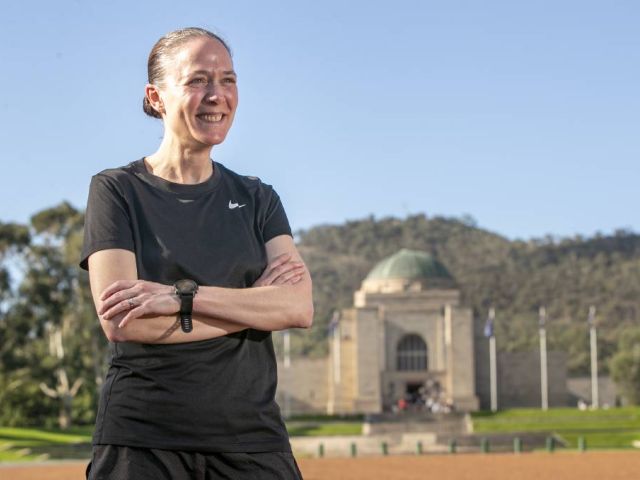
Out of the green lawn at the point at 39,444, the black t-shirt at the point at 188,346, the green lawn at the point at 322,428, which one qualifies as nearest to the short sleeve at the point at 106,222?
the black t-shirt at the point at 188,346

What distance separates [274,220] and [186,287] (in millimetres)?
476

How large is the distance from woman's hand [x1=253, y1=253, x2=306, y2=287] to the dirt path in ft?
70.6

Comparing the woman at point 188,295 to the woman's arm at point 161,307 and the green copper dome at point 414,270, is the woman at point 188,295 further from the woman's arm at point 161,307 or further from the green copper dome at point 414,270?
the green copper dome at point 414,270

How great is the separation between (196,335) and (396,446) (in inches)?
1641

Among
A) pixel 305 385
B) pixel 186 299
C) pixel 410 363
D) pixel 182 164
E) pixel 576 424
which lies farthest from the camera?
pixel 305 385

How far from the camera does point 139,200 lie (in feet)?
11.3

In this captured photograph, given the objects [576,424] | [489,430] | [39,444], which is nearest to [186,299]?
[39,444]

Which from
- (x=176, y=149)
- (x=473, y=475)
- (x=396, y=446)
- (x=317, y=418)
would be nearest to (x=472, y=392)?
(x=317, y=418)

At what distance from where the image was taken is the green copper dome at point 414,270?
7669 cm

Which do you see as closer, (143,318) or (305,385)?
(143,318)

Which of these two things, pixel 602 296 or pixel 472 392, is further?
pixel 602 296

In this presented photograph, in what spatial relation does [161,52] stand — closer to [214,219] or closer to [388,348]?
[214,219]

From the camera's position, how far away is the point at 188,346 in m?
3.29

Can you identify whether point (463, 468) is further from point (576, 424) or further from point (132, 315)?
point (132, 315)
